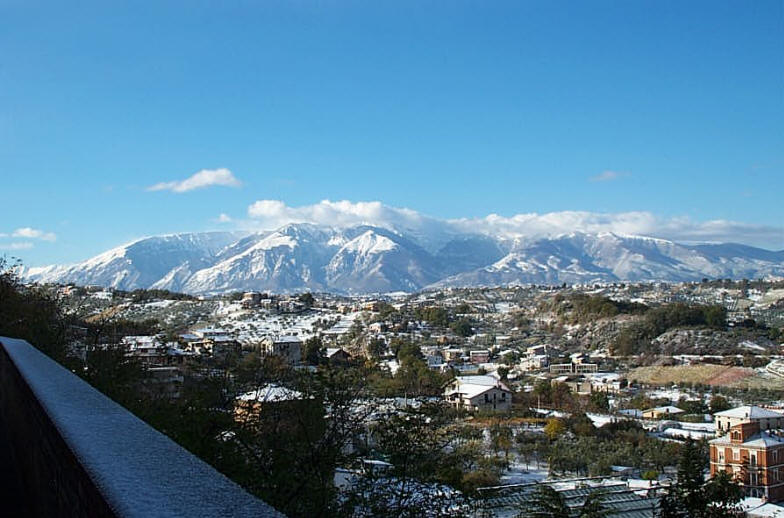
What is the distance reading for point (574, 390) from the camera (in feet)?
116

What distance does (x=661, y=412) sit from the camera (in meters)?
28.6

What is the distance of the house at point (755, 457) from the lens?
15695 millimetres

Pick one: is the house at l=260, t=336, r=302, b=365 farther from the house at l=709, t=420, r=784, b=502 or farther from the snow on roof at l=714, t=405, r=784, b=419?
the snow on roof at l=714, t=405, r=784, b=419

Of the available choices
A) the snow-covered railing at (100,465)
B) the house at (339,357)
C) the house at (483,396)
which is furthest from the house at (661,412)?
the snow-covered railing at (100,465)

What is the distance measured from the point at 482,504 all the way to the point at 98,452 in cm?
510

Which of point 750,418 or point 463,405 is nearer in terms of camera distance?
point 750,418

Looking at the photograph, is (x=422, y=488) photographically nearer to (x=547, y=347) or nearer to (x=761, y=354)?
(x=761, y=354)

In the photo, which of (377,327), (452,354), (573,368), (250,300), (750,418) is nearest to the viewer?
(750,418)

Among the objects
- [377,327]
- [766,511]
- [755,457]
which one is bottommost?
[766,511]

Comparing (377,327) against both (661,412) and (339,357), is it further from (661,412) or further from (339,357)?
(339,357)

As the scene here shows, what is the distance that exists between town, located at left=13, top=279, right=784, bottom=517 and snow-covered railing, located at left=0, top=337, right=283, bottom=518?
7.26 ft

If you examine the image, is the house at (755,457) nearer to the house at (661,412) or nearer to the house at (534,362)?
the house at (661,412)

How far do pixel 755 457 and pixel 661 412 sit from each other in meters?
12.0

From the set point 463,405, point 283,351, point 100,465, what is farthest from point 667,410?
point 100,465
